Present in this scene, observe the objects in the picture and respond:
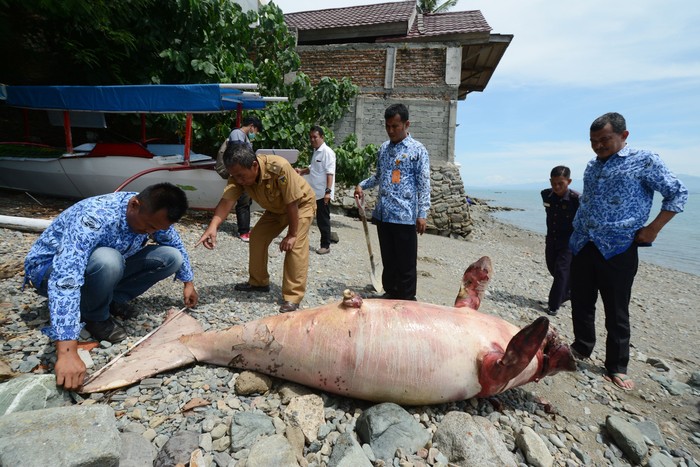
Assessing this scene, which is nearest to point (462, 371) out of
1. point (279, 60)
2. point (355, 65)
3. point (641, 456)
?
point (641, 456)

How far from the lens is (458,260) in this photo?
8.27 m

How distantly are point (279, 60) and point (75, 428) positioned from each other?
9.69 m

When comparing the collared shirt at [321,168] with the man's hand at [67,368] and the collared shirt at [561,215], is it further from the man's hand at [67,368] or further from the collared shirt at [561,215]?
the man's hand at [67,368]

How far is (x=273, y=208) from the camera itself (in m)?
3.81

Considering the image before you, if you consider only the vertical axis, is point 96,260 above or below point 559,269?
above

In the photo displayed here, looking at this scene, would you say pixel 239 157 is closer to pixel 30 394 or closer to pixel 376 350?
pixel 376 350

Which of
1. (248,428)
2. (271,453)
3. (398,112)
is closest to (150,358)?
(248,428)

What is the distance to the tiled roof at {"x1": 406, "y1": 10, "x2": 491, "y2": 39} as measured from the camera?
11.3 metres

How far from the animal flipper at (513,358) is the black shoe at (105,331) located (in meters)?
2.55

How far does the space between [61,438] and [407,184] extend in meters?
3.16

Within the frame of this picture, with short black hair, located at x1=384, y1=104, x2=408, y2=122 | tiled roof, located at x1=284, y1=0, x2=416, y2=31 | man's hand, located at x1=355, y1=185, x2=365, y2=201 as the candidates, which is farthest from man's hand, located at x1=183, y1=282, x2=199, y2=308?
tiled roof, located at x1=284, y1=0, x2=416, y2=31

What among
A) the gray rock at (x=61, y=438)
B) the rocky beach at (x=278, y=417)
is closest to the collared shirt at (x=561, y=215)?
the rocky beach at (x=278, y=417)

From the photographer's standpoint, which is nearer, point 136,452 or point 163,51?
point 136,452

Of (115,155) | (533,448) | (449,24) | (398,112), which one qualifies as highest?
(449,24)
